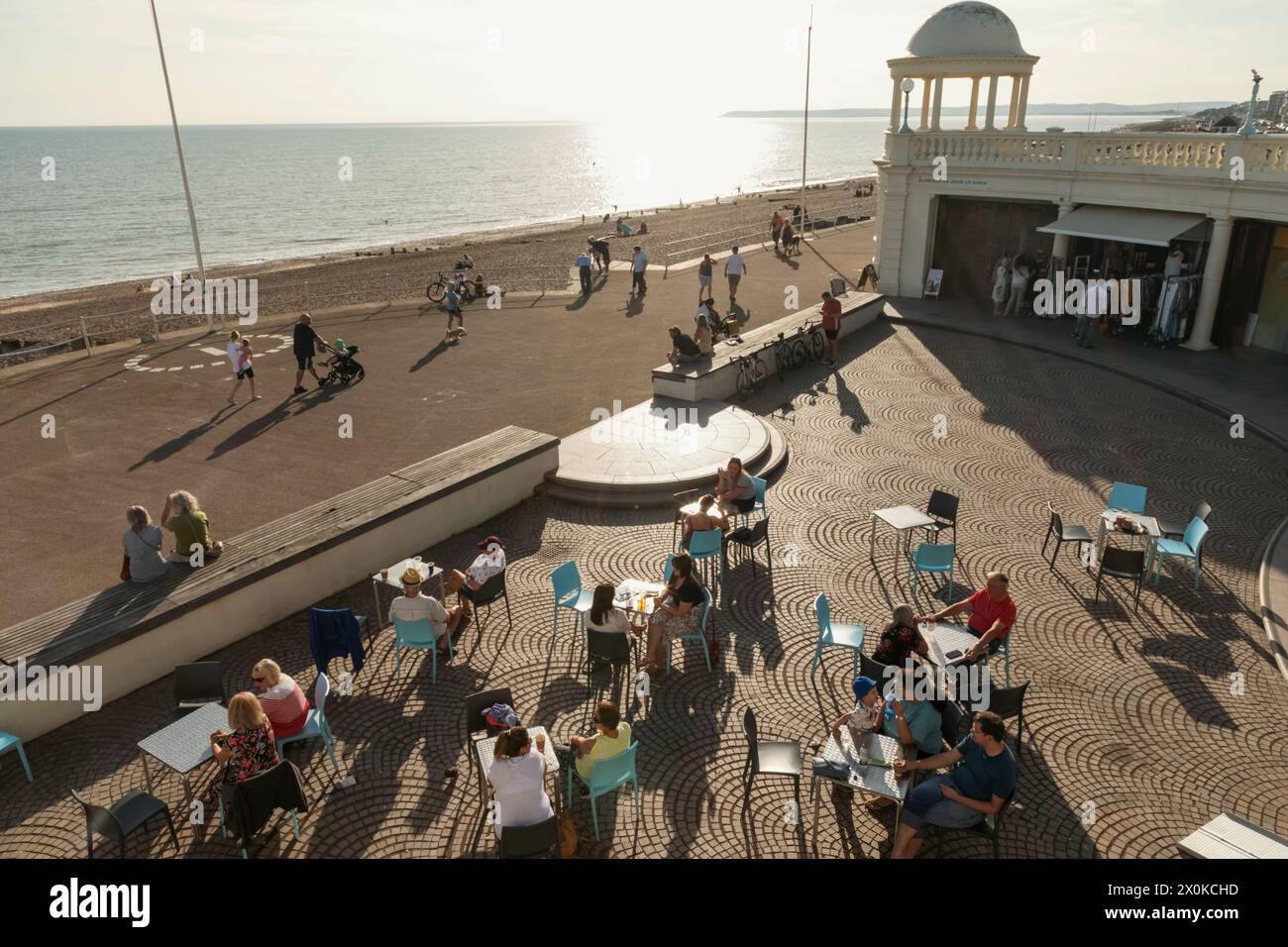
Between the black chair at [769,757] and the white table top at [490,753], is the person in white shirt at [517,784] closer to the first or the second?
the white table top at [490,753]

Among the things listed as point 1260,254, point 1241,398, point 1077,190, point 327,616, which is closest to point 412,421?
point 327,616

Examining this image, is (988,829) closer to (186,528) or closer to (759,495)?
(759,495)

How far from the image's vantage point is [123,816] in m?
6.37

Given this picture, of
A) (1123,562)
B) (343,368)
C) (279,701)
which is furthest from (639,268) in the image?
(279,701)

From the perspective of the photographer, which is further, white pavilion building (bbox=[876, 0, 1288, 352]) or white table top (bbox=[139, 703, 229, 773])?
white pavilion building (bbox=[876, 0, 1288, 352])

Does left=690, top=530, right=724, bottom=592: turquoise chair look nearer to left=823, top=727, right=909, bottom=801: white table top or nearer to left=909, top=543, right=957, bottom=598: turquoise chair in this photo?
left=909, top=543, right=957, bottom=598: turquoise chair

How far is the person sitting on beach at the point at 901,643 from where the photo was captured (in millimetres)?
7801

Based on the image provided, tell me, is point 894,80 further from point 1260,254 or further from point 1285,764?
point 1285,764

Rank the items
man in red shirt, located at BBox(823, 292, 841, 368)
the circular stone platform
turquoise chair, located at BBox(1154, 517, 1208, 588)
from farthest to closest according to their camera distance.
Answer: man in red shirt, located at BBox(823, 292, 841, 368), the circular stone platform, turquoise chair, located at BBox(1154, 517, 1208, 588)

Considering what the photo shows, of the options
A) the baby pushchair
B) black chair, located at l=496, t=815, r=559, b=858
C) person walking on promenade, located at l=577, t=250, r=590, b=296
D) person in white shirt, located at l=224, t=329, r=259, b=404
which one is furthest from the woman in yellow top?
person walking on promenade, located at l=577, t=250, r=590, b=296

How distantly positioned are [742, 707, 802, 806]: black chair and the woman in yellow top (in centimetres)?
101

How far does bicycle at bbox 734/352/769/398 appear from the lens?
58.5ft

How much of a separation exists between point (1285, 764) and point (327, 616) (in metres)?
8.97

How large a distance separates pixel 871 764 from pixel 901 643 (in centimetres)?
A: 131
